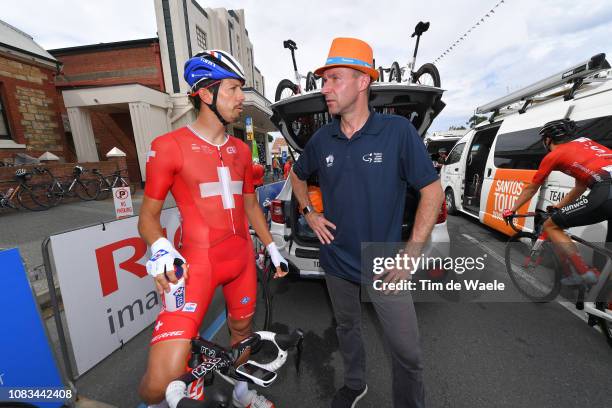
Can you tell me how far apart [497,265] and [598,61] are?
304cm

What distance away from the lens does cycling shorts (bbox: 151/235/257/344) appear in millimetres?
1492

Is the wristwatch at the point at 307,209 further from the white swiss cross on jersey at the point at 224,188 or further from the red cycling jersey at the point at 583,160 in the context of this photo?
the red cycling jersey at the point at 583,160

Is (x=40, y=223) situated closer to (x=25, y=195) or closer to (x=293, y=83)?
(x=25, y=195)

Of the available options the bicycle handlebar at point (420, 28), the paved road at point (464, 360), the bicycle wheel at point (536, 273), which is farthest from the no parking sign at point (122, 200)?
the bicycle wheel at point (536, 273)

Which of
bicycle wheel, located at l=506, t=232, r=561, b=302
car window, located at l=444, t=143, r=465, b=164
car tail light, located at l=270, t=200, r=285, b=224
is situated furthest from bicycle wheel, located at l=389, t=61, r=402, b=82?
car window, located at l=444, t=143, r=465, b=164

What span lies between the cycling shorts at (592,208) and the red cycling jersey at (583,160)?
0.10 meters

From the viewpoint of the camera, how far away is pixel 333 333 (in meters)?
2.98

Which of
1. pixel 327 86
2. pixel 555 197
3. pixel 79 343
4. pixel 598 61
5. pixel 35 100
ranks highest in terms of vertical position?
pixel 35 100

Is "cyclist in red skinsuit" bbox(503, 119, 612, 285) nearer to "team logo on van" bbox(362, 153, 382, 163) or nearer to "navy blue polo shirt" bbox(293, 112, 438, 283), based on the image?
"navy blue polo shirt" bbox(293, 112, 438, 283)

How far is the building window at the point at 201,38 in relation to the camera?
18375 millimetres

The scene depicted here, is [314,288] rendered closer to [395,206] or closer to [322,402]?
[322,402]

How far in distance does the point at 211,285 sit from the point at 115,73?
70.3ft

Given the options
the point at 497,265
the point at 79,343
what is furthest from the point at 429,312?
the point at 79,343

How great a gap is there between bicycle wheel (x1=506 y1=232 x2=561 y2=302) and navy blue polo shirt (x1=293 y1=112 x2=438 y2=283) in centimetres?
286
